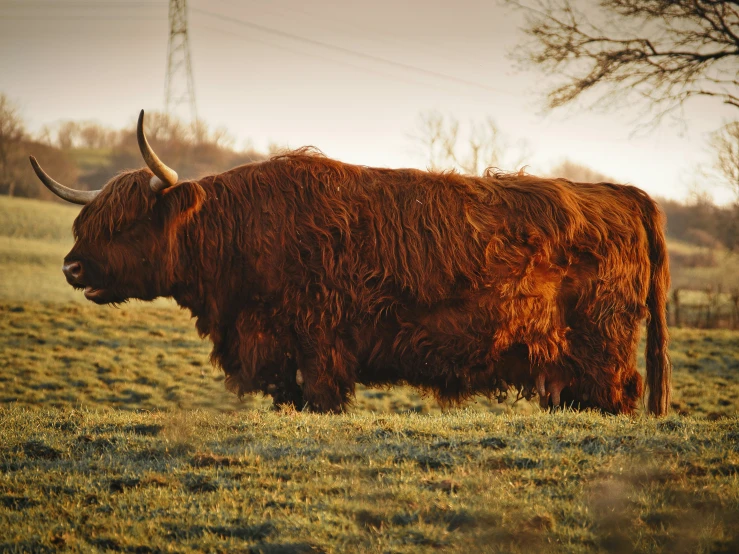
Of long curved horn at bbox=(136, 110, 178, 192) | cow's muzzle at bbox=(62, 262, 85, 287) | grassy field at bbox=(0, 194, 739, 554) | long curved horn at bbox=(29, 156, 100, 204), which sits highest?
long curved horn at bbox=(136, 110, 178, 192)

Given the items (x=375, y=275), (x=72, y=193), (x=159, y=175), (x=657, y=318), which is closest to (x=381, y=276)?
(x=375, y=275)

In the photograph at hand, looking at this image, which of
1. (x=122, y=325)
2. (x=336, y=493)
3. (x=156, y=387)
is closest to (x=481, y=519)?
(x=336, y=493)

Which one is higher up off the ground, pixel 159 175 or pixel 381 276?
pixel 159 175

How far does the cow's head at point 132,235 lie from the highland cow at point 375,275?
14 mm

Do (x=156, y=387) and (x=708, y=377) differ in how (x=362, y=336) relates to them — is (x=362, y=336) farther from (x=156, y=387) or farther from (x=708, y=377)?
(x=708, y=377)

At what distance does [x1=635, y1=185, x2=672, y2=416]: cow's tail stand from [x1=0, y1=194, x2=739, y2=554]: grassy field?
1169 millimetres

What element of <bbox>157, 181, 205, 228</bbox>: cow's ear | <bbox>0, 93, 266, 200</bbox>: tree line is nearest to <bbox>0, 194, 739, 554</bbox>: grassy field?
<bbox>157, 181, 205, 228</bbox>: cow's ear

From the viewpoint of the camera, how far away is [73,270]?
732 cm

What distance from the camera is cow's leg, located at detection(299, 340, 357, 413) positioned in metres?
7.10

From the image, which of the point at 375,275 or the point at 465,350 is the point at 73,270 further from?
the point at 465,350

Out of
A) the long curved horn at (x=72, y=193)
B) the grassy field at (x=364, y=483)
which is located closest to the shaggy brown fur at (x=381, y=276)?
the long curved horn at (x=72, y=193)

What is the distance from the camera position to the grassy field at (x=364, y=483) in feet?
14.2

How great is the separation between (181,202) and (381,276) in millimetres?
1892

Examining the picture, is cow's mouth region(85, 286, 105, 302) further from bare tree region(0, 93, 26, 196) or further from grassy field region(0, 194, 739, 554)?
bare tree region(0, 93, 26, 196)
